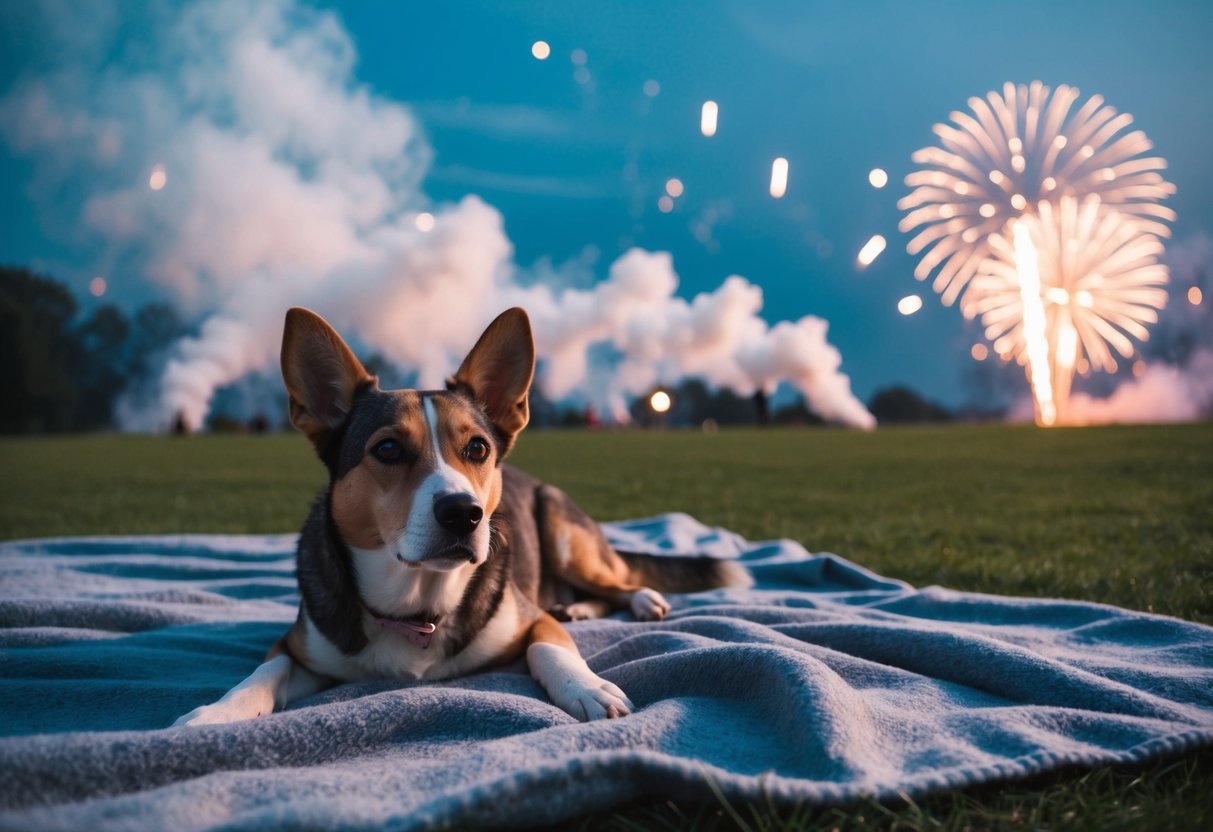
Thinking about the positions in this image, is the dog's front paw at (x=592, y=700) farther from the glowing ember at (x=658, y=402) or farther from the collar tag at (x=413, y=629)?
the glowing ember at (x=658, y=402)

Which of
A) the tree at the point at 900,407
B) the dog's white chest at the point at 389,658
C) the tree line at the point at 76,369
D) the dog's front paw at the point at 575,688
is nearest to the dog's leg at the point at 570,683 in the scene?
the dog's front paw at the point at 575,688

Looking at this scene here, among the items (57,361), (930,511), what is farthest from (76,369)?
(930,511)

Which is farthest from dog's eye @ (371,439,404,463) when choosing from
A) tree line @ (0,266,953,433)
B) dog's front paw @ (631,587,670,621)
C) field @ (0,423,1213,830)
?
tree line @ (0,266,953,433)

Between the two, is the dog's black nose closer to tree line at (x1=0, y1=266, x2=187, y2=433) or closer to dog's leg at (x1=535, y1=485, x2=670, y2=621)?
dog's leg at (x1=535, y1=485, x2=670, y2=621)

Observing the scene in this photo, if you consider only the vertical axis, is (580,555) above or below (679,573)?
above

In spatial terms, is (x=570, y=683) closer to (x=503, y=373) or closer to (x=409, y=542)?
(x=409, y=542)

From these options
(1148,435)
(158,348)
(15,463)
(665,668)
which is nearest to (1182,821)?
(665,668)

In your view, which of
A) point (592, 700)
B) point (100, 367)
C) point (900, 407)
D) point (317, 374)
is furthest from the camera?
point (900, 407)
